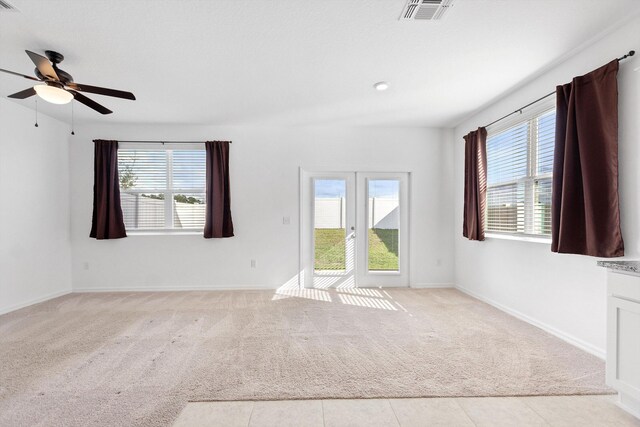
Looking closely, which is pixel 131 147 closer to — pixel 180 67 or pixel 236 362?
pixel 180 67

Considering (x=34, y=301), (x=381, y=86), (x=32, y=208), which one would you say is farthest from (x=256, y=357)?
(x=32, y=208)

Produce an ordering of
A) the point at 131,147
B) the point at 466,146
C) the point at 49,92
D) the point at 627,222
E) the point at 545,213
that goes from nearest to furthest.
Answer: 1. the point at 627,222
2. the point at 49,92
3. the point at 545,213
4. the point at 466,146
5. the point at 131,147

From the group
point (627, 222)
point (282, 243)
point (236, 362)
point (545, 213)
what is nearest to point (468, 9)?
point (627, 222)

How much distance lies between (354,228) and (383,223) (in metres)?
0.49

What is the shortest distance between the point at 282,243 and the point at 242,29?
3.18 m

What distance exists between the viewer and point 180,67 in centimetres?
296

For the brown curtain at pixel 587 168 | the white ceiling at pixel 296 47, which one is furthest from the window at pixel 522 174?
the white ceiling at pixel 296 47

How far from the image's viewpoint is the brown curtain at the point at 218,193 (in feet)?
15.4

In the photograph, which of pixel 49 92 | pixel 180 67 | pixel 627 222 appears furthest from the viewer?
pixel 180 67

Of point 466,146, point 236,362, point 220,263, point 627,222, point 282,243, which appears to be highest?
point 466,146

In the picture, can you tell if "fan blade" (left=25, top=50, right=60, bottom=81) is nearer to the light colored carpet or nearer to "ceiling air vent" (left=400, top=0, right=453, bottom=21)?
the light colored carpet

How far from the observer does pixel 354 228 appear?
4.96 metres

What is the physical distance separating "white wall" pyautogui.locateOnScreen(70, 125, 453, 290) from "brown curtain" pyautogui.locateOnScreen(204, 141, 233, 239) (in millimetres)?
144

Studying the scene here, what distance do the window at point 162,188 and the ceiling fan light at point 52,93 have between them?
2234mm
